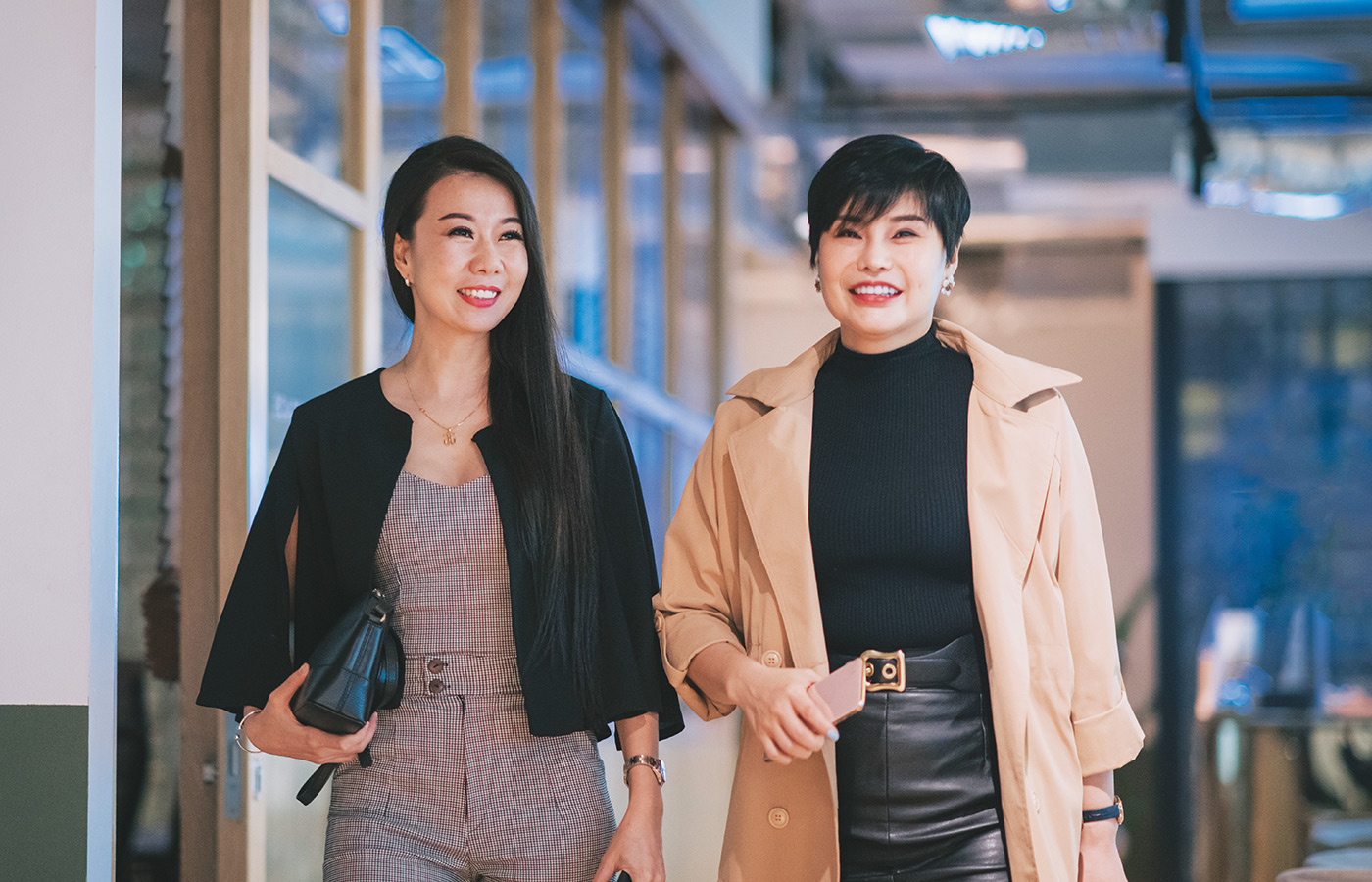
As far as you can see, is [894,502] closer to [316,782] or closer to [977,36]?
[316,782]

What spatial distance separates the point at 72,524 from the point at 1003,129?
22.1ft

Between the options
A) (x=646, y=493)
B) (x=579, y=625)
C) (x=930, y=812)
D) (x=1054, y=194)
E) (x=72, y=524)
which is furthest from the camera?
(x=1054, y=194)

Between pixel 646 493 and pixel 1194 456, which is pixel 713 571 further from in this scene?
pixel 1194 456

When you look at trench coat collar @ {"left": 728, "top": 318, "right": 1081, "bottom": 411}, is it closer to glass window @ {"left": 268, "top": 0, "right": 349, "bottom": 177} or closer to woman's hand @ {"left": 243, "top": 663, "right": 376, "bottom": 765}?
woman's hand @ {"left": 243, "top": 663, "right": 376, "bottom": 765}

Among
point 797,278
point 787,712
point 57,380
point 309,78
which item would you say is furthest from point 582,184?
point 787,712

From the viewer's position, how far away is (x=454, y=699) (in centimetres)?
184

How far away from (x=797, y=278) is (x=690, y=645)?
686cm

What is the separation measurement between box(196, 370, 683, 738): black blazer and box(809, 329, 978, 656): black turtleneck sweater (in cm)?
27

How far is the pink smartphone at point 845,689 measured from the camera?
166cm

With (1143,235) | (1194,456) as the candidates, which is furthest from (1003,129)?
(1194,456)

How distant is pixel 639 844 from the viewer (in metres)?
1.81

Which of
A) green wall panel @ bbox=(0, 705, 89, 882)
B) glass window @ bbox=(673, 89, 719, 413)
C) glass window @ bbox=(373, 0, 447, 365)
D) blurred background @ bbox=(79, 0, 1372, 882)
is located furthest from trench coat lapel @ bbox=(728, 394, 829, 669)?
glass window @ bbox=(673, 89, 719, 413)

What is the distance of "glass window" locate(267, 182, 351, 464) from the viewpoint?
292 centimetres

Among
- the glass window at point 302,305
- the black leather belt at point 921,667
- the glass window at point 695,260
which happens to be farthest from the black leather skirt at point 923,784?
the glass window at point 695,260
